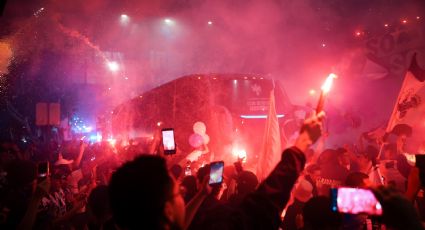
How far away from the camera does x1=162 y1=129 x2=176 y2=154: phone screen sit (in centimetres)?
423

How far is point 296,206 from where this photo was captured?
3.32m

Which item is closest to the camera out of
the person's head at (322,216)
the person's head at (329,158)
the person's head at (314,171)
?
the person's head at (322,216)

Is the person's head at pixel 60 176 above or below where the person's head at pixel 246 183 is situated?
above

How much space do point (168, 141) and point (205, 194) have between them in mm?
2133

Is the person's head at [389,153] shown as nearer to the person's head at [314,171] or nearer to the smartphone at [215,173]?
the person's head at [314,171]

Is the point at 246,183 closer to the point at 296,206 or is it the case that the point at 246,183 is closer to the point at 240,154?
the point at 296,206

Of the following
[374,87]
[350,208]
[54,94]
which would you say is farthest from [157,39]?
[350,208]

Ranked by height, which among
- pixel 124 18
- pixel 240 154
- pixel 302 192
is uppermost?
pixel 124 18

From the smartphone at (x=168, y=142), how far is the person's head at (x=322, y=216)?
→ 2343 mm

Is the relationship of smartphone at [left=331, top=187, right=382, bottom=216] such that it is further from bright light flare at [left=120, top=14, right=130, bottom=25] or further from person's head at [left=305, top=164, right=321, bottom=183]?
bright light flare at [left=120, top=14, right=130, bottom=25]

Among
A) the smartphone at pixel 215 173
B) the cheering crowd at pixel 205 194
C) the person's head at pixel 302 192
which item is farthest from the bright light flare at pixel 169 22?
the smartphone at pixel 215 173

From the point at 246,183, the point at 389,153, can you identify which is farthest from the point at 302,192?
the point at 389,153

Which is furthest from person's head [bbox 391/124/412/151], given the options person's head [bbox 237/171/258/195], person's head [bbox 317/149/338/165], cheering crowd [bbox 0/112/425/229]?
person's head [bbox 237/171/258/195]

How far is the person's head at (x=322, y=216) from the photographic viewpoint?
7.01 ft
